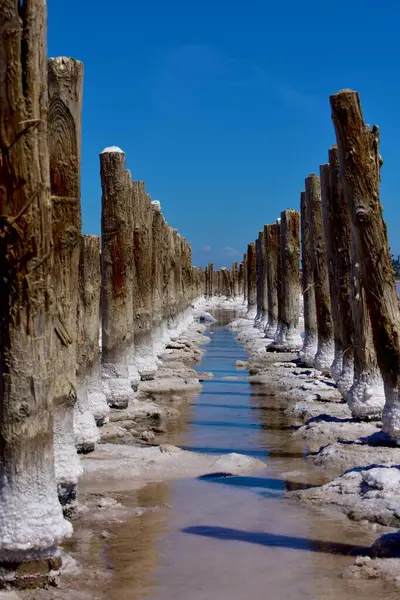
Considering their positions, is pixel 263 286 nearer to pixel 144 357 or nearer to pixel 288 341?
pixel 288 341

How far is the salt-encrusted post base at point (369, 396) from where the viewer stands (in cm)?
880

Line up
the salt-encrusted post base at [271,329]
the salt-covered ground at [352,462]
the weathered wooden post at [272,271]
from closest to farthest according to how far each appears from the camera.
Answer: the salt-covered ground at [352,462], the weathered wooden post at [272,271], the salt-encrusted post base at [271,329]

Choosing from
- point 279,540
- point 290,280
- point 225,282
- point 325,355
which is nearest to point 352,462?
point 279,540

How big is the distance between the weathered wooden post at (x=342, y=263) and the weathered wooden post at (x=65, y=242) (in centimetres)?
461

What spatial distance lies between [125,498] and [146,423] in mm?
3341

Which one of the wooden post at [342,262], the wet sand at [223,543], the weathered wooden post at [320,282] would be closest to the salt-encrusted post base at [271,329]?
the weathered wooden post at [320,282]

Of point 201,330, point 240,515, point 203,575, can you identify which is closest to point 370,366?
point 240,515

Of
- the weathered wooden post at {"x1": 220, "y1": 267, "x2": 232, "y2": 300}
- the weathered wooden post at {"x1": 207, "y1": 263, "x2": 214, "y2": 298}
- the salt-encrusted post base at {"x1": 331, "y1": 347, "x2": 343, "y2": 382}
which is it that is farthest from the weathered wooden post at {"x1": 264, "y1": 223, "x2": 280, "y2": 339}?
the weathered wooden post at {"x1": 207, "y1": 263, "x2": 214, "y2": 298}

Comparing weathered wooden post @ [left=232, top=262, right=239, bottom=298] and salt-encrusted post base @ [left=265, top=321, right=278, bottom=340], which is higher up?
weathered wooden post @ [left=232, top=262, right=239, bottom=298]

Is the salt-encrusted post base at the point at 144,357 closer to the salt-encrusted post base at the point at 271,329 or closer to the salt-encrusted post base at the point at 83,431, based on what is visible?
the salt-encrusted post base at the point at 83,431

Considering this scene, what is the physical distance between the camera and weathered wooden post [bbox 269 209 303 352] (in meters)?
17.8

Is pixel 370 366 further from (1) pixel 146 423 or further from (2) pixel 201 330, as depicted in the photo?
(2) pixel 201 330

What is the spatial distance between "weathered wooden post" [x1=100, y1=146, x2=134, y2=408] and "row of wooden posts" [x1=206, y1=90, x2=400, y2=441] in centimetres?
249

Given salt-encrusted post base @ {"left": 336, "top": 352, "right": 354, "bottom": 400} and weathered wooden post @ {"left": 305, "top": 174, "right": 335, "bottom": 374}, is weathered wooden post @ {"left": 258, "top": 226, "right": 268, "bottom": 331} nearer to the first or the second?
weathered wooden post @ {"left": 305, "top": 174, "right": 335, "bottom": 374}
